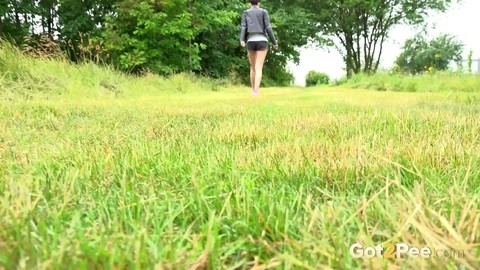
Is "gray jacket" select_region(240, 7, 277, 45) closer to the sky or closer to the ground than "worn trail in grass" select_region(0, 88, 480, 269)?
closer to the sky

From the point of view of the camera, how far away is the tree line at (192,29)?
44.1 feet

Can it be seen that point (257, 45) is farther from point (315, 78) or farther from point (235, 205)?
point (315, 78)

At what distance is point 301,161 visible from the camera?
1.20m

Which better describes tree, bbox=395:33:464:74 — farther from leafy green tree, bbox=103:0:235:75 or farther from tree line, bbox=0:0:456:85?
leafy green tree, bbox=103:0:235:75

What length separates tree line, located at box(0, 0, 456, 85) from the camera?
529 inches

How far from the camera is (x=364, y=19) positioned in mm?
28672

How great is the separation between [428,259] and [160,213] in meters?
0.48

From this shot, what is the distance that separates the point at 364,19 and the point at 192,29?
18.4 meters

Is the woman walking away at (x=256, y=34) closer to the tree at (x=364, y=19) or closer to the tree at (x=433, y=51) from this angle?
the tree at (x=364, y=19)

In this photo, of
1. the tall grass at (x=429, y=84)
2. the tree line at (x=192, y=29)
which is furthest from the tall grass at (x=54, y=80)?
the tall grass at (x=429, y=84)

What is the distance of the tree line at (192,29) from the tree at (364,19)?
0.06 meters

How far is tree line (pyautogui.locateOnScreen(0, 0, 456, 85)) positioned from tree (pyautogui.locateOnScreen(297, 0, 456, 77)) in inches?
2.5

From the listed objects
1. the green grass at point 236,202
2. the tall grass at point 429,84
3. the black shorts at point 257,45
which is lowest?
the green grass at point 236,202

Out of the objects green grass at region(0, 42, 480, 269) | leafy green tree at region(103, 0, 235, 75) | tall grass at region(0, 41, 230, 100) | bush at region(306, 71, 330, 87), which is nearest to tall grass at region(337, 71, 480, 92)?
leafy green tree at region(103, 0, 235, 75)
